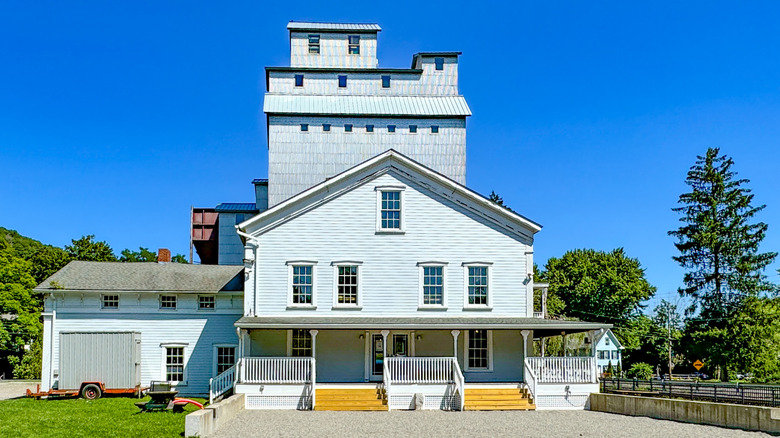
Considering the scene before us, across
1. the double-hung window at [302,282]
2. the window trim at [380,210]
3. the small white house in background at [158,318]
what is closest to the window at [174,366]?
the small white house in background at [158,318]

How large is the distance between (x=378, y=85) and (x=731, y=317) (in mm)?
27922

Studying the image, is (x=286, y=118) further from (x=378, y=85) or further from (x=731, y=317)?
(x=731, y=317)

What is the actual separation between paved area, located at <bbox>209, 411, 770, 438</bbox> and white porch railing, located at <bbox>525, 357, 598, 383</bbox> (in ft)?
5.68

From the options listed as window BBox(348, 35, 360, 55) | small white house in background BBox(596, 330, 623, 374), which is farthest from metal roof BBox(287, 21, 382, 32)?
small white house in background BBox(596, 330, 623, 374)

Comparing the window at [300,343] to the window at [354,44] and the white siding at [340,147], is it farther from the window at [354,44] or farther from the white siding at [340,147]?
the window at [354,44]

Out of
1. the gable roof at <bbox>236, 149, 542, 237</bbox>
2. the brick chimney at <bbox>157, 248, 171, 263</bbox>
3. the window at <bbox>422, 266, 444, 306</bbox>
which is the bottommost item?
the window at <bbox>422, 266, 444, 306</bbox>

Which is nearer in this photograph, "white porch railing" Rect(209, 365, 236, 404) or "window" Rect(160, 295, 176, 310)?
"white porch railing" Rect(209, 365, 236, 404)

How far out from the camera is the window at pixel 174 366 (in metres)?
28.3

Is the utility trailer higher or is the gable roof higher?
the gable roof

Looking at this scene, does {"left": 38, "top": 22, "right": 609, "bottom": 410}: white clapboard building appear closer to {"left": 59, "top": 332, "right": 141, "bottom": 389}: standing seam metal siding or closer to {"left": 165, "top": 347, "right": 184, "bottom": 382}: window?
{"left": 165, "top": 347, "right": 184, "bottom": 382}: window

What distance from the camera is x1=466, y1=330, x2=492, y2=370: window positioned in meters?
26.4

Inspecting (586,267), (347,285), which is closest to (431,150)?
(347,285)

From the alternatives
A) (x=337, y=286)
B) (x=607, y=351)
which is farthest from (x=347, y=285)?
(x=607, y=351)

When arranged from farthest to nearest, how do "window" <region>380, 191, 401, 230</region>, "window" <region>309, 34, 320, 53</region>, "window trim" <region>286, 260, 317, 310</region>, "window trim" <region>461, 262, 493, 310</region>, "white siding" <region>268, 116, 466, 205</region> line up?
"window" <region>309, 34, 320, 53</region>, "white siding" <region>268, 116, 466, 205</region>, "window" <region>380, 191, 401, 230</region>, "window trim" <region>461, 262, 493, 310</region>, "window trim" <region>286, 260, 317, 310</region>
